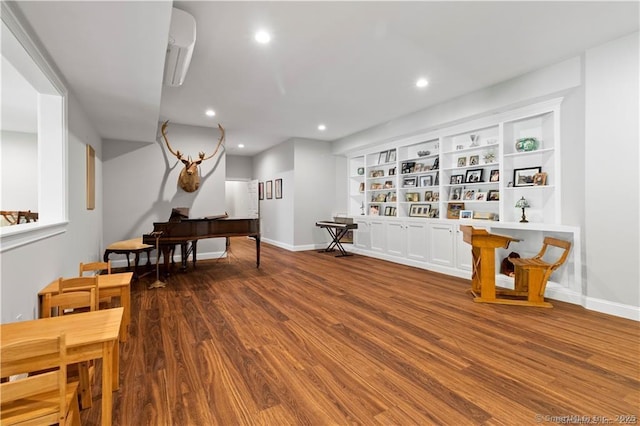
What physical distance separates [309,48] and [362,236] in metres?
4.81

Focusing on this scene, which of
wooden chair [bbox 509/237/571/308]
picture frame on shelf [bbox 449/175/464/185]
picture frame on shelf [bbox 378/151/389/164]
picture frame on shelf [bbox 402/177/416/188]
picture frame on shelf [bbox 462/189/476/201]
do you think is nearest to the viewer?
wooden chair [bbox 509/237/571/308]

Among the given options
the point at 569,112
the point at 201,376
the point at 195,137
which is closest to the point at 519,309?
the point at 569,112

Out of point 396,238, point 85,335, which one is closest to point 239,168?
point 396,238

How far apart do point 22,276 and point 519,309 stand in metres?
4.64

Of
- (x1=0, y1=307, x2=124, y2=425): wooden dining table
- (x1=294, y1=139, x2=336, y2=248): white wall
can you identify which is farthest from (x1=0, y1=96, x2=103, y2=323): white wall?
(x1=294, y1=139, x2=336, y2=248): white wall

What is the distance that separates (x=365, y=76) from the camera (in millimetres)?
4055

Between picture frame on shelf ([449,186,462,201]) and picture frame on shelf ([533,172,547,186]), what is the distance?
1282 mm

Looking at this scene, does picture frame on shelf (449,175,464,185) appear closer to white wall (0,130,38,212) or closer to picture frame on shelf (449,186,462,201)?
picture frame on shelf (449,186,462,201)

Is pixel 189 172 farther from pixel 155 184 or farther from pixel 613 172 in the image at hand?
pixel 613 172

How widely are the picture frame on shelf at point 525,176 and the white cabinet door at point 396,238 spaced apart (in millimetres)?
2192

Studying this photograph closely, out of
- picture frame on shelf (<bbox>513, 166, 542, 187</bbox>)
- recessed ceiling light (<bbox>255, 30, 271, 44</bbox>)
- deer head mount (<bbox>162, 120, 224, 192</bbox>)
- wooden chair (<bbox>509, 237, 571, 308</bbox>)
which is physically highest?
recessed ceiling light (<bbox>255, 30, 271, 44</bbox>)

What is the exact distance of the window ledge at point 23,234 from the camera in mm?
1803

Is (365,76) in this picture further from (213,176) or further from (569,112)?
(213,176)

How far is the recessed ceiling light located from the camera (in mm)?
2984
